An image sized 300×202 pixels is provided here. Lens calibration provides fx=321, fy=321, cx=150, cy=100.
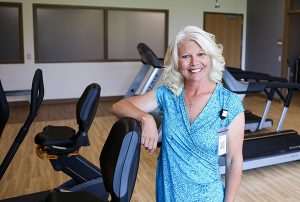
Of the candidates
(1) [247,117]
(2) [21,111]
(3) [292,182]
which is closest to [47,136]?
(3) [292,182]

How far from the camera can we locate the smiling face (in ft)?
3.96

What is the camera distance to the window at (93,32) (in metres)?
6.61

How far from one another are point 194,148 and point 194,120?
0.11 meters

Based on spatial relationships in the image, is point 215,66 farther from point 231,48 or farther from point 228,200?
point 231,48

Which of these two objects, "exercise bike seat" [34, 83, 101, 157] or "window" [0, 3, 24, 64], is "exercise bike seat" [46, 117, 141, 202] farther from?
"window" [0, 3, 24, 64]

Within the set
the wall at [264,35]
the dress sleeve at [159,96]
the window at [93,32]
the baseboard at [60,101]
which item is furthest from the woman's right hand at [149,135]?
the wall at [264,35]

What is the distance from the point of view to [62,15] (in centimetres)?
664

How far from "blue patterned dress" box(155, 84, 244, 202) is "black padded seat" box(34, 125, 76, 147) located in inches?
58.9

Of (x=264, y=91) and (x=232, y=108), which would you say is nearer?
(x=232, y=108)

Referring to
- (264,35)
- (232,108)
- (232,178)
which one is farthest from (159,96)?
(264,35)

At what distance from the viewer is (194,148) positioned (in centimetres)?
123

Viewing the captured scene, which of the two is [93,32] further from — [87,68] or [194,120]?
[194,120]

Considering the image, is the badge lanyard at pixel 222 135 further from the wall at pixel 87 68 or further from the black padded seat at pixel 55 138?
the wall at pixel 87 68

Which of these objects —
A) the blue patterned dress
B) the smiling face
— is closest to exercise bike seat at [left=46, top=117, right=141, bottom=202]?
the blue patterned dress
